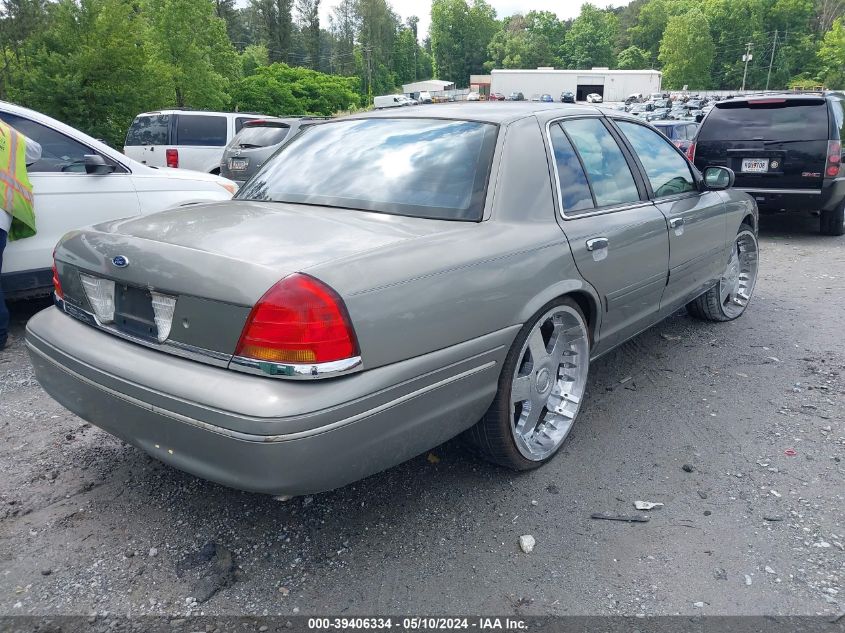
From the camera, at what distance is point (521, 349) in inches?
109

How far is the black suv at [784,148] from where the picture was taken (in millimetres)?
7955

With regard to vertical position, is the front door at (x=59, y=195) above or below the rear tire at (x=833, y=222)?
above

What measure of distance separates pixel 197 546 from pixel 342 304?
1193 millimetres

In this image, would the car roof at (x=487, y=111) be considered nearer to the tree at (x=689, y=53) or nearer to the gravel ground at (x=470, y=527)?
the gravel ground at (x=470, y=527)

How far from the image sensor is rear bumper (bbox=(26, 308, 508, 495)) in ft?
6.68

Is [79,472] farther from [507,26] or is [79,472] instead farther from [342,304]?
[507,26]

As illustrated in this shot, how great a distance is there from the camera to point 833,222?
8.83 meters

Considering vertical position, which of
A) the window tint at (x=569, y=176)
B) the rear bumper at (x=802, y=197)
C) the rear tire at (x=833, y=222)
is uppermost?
the window tint at (x=569, y=176)

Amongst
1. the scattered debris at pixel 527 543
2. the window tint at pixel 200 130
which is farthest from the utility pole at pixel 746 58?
the scattered debris at pixel 527 543

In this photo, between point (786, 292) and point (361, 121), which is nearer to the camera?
point (361, 121)

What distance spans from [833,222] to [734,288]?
4.68 meters

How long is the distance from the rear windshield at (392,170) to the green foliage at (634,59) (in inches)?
4763

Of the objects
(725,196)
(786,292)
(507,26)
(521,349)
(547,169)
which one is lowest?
(786,292)

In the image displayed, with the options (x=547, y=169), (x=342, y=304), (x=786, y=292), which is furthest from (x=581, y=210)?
(x=786, y=292)
